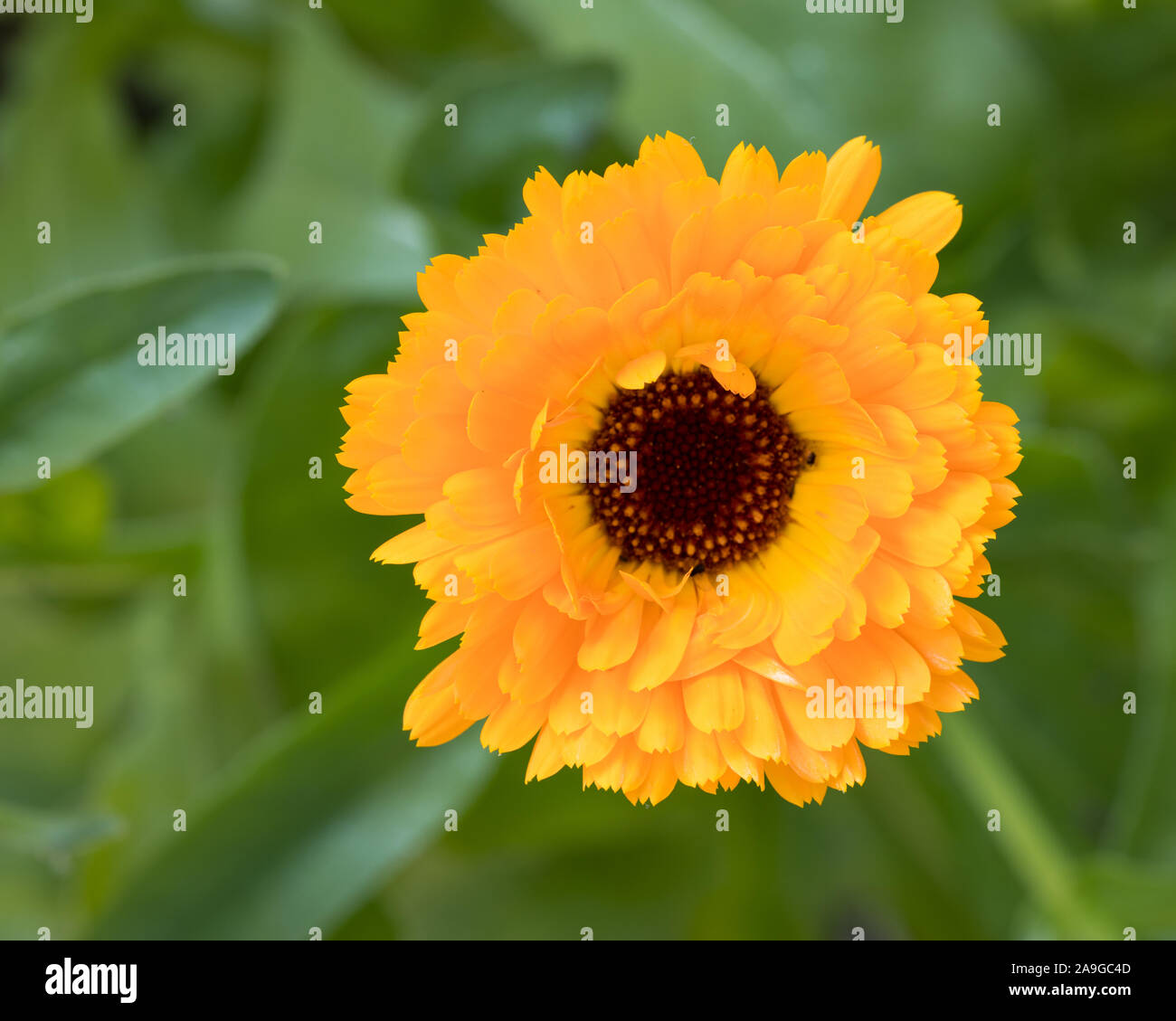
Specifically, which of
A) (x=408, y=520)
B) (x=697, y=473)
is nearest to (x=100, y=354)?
(x=408, y=520)

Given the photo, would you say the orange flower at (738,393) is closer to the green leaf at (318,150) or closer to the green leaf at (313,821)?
the green leaf at (313,821)

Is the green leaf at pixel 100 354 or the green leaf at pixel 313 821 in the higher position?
the green leaf at pixel 100 354

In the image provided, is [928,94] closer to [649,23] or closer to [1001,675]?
[649,23]

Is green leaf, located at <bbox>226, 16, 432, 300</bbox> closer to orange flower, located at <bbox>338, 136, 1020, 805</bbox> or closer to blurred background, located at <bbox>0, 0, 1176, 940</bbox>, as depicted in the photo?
blurred background, located at <bbox>0, 0, 1176, 940</bbox>

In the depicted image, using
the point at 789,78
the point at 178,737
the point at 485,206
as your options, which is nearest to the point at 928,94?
the point at 789,78

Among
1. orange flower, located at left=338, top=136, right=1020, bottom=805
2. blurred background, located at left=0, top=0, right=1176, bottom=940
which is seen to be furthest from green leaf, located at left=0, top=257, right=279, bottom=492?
orange flower, located at left=338, top=136, right=1020, bottom=805

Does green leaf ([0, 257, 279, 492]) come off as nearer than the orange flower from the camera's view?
No

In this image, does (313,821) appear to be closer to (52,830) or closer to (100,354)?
(52,830)

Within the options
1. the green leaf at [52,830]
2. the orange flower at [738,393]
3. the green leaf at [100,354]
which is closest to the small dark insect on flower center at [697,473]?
the orange flower at [738,393]
